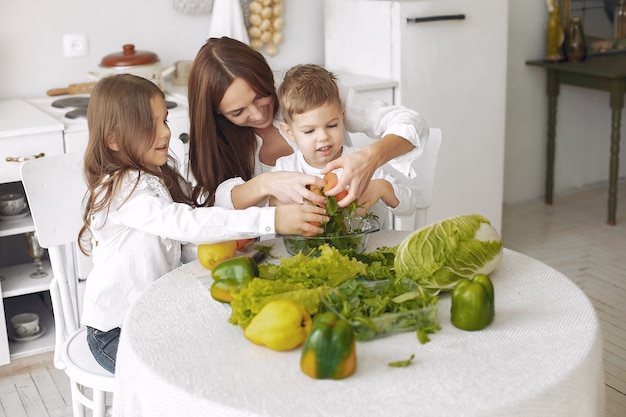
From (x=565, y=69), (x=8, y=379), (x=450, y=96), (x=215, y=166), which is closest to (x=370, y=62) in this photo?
(x=450, y=96)

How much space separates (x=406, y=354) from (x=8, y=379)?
1942 millimetres

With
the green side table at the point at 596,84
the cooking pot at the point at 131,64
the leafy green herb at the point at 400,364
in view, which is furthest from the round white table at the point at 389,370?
the green side table at the point at 596,84

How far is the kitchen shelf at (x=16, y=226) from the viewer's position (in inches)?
110

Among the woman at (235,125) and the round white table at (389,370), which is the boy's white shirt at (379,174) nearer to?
the woman at (235,125)

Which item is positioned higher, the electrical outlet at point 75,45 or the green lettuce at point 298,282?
the electrical outlet at point 75,45

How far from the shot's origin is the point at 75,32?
325cm

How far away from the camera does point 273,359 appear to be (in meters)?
1.31

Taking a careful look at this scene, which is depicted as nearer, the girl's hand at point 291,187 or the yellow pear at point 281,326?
the yellow pear at point 281,326

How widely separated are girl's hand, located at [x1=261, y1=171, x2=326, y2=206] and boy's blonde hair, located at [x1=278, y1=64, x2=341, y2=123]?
0.68 feet

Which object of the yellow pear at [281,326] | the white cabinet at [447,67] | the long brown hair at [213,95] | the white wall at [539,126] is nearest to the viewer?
the yellow pear at [281,326]

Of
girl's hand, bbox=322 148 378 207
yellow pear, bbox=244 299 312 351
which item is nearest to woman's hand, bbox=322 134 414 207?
girl's hand, bbox=322 148 378 207

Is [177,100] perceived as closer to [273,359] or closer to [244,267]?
[244,267]

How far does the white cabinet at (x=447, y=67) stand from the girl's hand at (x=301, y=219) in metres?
1.76

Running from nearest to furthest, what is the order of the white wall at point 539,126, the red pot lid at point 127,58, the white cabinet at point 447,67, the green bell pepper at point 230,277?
the green bell pepper at point 230,277
the red pot lid at point 127,58
the white cabinet at point 447,67
the white wall at point 539,126
